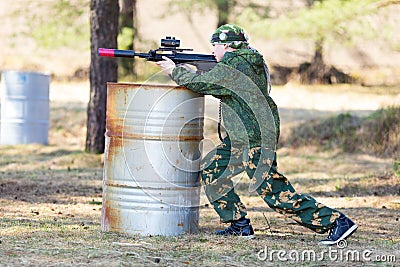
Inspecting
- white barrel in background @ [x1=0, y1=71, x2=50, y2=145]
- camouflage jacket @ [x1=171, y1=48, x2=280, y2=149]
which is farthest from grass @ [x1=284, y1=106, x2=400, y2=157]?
camouflage jacket @ [x1=171, y1=48, x2=280, y2=149]

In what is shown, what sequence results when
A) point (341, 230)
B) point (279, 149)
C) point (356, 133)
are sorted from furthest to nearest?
1. point (279, 149)
2. point (356, 133)
3. point (341, 230)

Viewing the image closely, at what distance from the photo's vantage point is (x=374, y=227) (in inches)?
300

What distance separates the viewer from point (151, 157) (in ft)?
20.6

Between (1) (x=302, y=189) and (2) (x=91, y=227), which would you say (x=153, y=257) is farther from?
(1) (x=302, y=189)

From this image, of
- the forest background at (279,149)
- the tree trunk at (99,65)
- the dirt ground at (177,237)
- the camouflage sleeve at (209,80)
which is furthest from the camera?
the tree trunk at (99,65)

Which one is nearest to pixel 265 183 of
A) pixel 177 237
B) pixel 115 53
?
pixel 177 237

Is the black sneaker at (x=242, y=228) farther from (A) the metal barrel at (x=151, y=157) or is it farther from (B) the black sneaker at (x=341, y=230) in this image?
(B) the black sneaker at (x=341, y=230)

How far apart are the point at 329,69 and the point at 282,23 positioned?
10.4 m

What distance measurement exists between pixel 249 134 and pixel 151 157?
829mm

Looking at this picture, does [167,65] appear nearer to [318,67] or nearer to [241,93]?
[241,93]

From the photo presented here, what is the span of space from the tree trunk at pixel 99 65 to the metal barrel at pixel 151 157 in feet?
20.8

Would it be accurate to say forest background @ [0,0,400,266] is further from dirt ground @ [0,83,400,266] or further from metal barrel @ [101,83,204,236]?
metal barrel @ [101,83,204,236]

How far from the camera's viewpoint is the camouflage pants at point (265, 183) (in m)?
6.26

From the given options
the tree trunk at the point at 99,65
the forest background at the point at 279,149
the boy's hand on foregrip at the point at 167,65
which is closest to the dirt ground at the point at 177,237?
the forest background at the point at 279,149
